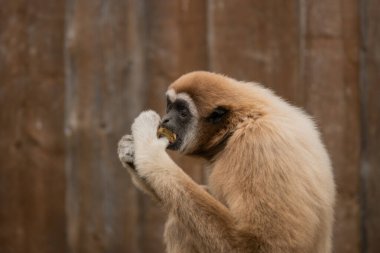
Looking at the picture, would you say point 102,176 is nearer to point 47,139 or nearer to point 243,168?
point 47,139

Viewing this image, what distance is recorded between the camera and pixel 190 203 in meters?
6.47

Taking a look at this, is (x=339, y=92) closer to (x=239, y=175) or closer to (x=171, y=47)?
(x=171, y=47)

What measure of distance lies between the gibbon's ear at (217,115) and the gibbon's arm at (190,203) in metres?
0.58

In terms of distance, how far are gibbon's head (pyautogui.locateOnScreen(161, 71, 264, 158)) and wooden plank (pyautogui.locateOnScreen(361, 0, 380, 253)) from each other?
294 cm

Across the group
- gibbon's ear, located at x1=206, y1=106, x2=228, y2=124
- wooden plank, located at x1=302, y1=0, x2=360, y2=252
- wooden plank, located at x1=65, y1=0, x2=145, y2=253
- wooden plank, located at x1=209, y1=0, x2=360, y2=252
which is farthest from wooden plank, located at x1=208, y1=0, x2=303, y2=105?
gibbon's ear, located at x1=206, y1=106, x2=228, y2=124

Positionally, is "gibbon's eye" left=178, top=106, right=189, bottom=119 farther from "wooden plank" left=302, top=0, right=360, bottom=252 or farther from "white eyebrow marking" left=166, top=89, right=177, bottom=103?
"wooden plank" left=302, top=0, right=360, bottom=252

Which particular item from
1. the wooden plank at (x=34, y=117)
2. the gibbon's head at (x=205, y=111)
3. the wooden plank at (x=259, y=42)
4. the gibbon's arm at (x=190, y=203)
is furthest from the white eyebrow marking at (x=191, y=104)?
the wooden plank at (x=34, y=117)

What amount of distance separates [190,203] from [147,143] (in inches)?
31.0

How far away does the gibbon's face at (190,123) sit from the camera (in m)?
7.10

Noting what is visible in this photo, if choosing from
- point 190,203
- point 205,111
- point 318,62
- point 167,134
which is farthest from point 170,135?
point 318,62

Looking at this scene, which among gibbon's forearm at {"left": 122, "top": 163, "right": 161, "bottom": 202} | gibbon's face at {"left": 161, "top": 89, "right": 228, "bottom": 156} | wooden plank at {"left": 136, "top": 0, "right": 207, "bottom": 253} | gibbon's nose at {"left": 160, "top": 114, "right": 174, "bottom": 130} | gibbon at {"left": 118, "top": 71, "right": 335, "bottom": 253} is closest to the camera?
gibbon at {"left": 118, "top": 71, "right": 335, "bottom": 253}

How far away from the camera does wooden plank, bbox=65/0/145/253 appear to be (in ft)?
33.4

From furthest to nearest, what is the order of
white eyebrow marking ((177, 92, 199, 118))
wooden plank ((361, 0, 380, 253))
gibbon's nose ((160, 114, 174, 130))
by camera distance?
wooden plank ((361, 0, 380, 253)) < gibbon's nose ((160, 114, 174, 130)) < white eyebrow marking ((177, 92, 199, 118))

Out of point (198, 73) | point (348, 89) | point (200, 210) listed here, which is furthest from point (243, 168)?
point (348, 89)
